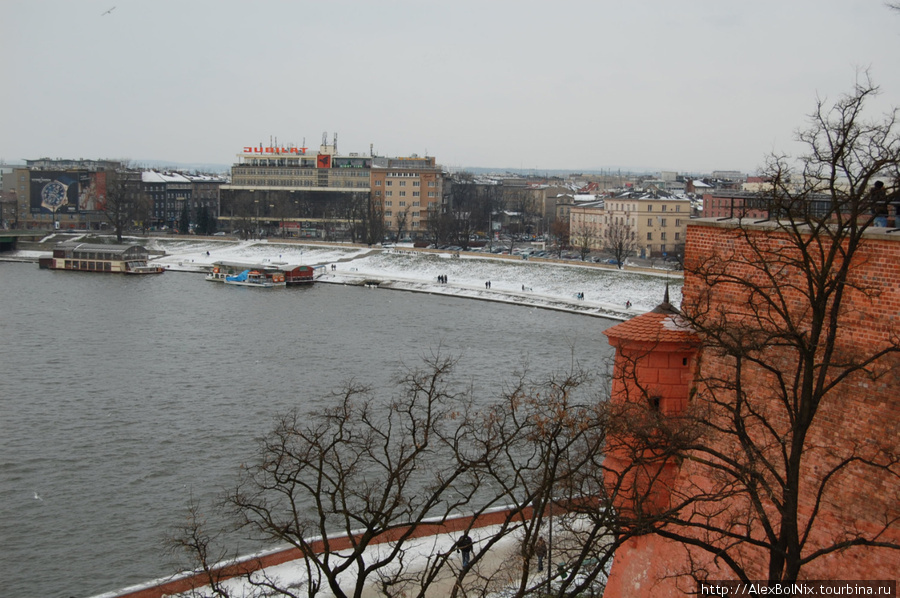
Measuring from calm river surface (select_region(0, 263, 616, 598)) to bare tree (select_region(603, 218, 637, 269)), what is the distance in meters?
19.4

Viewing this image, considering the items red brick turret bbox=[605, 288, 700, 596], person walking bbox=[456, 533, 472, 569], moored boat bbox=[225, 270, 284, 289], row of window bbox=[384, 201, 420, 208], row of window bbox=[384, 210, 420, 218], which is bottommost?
moored boat bbox=[225, 270, 284, 289]

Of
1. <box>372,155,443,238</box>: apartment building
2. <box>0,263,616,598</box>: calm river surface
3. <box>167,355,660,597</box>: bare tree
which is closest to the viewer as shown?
<box>167,355,660,597</box>: bare tree

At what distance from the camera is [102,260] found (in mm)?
72438

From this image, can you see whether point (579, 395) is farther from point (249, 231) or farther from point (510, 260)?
point (249, 231)

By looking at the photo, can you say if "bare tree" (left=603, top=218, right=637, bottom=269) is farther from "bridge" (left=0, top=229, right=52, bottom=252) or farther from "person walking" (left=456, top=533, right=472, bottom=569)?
"person walking" (left=456, top=533, right=472, bottom=569)

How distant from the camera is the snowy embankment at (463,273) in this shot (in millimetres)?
53750

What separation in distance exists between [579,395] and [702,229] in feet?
56.2

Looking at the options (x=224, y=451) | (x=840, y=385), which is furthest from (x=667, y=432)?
(x=224, y=451)

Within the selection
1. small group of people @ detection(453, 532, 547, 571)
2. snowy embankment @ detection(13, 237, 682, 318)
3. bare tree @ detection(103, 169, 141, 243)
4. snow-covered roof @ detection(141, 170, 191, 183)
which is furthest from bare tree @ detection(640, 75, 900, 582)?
snow-covered roof @ detection(141, 170, 191, 183)

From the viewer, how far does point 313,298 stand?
2235 inches

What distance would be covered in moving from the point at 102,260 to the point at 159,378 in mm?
44317

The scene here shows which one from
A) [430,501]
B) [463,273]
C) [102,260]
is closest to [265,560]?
[430,501]

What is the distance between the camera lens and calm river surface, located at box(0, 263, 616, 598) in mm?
18281

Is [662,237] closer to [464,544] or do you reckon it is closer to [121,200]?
[121,200]
